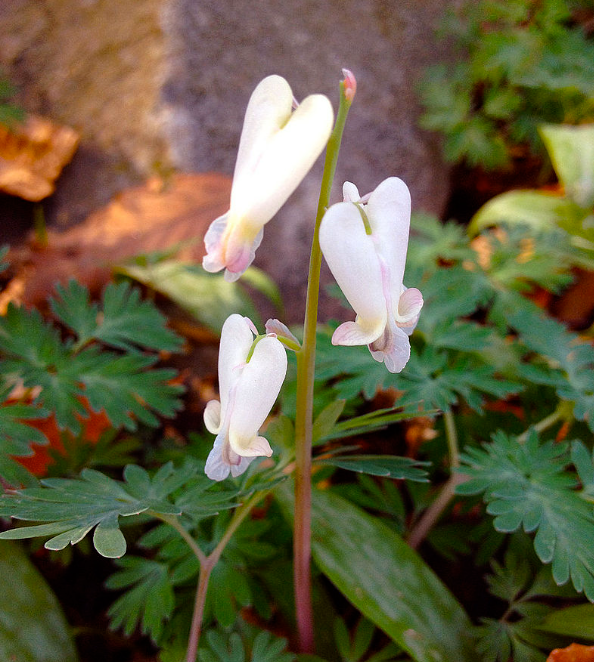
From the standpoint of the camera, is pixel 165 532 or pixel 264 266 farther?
pixel 264 266

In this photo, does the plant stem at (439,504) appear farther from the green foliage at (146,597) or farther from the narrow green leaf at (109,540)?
the narrow green leaf at (109,540)

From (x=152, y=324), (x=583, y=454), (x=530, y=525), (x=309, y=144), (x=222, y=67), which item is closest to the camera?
(x=309, y=144)

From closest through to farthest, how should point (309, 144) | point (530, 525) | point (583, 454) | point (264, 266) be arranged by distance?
point (309, 144), point (530, 525), point (583, 454), point (264, 266)

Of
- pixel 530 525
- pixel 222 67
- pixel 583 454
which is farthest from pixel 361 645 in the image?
pixel 222 67

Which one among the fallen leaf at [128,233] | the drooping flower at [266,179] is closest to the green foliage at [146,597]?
the drooping flower at [266,179]

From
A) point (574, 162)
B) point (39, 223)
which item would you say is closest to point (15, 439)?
point (39, 223)

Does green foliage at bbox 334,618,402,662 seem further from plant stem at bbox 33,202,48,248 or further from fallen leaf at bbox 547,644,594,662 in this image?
plant stem at bbox 33,202,48,248

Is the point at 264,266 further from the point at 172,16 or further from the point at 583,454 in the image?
the point at 583,454
